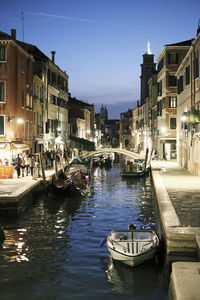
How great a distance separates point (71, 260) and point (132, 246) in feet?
7.03

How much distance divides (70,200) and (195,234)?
46.4 ft

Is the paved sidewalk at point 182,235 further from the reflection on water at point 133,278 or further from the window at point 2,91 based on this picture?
the window at point 2,91

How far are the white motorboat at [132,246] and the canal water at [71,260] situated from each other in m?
0.33

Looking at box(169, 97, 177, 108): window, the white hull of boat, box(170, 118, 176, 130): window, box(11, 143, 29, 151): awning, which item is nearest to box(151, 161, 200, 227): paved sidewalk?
→ the white hull of boat

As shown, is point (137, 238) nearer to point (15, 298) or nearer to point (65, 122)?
point (15, 298)

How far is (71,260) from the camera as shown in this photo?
12.4 m

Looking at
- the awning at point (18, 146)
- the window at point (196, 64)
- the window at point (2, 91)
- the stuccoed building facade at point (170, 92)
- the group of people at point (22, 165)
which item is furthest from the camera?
the stuccoed building facade at point (170, 92)

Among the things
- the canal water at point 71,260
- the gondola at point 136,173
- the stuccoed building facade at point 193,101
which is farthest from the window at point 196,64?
the gondola at point 136,173

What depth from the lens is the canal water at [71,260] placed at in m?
10.1

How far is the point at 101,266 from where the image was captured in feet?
38.7

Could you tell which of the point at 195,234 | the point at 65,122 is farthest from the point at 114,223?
the point at 65,122

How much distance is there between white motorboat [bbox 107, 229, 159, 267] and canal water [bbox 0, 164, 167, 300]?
329 millimetres

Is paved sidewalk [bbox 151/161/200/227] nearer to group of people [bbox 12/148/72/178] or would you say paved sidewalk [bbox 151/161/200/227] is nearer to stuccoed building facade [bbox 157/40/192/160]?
group of people [bbox 12/148/72/178]

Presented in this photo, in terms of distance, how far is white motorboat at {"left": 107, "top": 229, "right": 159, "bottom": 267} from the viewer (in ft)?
36.6
